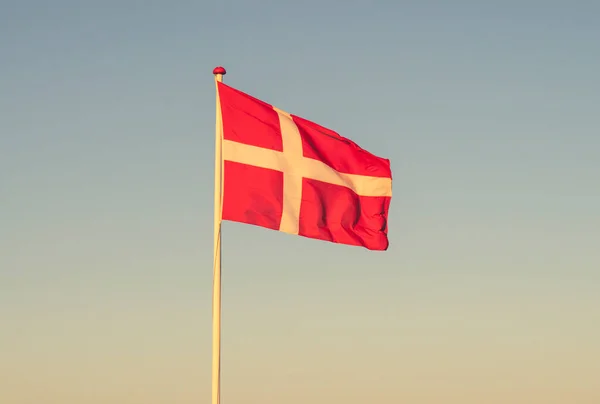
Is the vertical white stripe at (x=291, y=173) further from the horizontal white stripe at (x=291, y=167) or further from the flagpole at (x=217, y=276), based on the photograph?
the flagpole at (x=217, y=276)

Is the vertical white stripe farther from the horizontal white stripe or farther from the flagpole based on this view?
the flagpole

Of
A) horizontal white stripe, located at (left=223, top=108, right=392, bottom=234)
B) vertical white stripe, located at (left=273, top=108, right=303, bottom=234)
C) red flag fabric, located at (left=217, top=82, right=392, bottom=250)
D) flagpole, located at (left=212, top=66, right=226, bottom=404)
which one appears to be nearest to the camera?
flagpole, located at (left=212, top=66, right=226, bottom=404)

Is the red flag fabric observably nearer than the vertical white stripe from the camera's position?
Yes

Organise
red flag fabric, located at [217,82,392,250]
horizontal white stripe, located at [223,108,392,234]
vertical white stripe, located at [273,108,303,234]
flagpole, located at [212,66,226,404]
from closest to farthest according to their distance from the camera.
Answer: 1. flagpole, located at [212,66,226,404]
2. red flag fabric, located at [217,82,392,250]
3. horizontal white stripe, located at [223,108,392,234]
4. vertical white stripe, located at [273,108,303,234]

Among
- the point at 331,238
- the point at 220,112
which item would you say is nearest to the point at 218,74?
the point at 220,112

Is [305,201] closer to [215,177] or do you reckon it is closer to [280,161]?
[280,161]

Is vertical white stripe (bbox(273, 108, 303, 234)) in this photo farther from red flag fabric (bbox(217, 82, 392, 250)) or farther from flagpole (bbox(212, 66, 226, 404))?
flagpole (bbox(212, 66, 226, 404))

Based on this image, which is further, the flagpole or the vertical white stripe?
the vertical white stripe

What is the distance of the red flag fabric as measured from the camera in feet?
79.9

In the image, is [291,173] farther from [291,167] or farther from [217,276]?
[217,276]

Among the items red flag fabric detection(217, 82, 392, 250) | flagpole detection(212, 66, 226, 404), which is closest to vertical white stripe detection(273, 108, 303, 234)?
red flag fabric detection(217, 82, 392, 250)

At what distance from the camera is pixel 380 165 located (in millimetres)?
27500

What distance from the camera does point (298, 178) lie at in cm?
2577

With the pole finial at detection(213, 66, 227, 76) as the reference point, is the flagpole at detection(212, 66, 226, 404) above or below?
below
